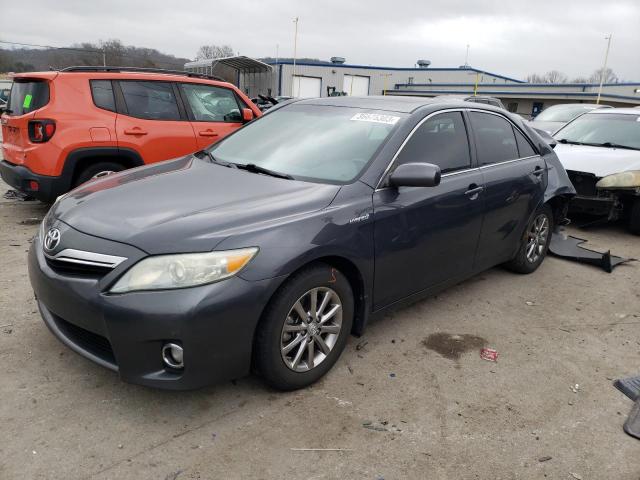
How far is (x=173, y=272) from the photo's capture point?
240cm

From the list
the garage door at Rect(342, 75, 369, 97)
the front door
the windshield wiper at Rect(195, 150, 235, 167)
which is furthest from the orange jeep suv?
the garage door at Rect(342, 75, 369, 97)

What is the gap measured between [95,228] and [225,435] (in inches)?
49.3

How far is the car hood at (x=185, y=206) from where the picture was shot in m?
2.51

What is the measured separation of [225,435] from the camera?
2.58m

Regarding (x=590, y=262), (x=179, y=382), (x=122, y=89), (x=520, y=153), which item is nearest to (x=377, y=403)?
(x=179, y=382)

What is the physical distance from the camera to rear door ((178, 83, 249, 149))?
662 centimetres

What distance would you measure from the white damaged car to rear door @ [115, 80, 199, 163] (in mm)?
5068

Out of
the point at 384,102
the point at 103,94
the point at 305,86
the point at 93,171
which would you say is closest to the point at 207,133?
the point at 103,94

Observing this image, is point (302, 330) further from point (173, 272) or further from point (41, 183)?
point (41, 183)

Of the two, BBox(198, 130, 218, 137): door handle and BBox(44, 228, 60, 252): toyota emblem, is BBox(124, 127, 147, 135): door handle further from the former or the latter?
BBox(44, 228, 60, 252): toyota emblem

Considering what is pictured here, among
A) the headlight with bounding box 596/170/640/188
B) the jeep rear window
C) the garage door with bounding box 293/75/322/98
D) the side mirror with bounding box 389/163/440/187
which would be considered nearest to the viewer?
the side mirror with bounding box 389/163/440/187

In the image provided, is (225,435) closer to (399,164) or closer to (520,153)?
(399,164)

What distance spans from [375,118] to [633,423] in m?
2.44

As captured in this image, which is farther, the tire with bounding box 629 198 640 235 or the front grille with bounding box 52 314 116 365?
the tire with bounding box 629 198 640 235
